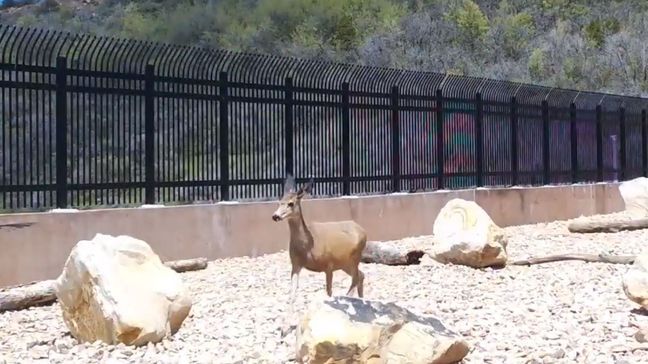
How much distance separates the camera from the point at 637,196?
64.0ft

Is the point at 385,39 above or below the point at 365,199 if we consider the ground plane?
above

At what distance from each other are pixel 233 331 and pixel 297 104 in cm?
678

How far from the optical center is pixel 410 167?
16.3 meters

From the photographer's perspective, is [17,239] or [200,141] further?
[200,141]

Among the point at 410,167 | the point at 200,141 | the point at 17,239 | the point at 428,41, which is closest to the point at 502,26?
the point at 428,41

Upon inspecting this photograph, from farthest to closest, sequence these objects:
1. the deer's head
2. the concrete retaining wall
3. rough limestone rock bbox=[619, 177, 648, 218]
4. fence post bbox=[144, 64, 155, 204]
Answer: rough limestone rock bbox=[619, 177, 648, 218] → fence post bbox=[144, 64, 155, 204] → the concrete retaining wall → the deer's head

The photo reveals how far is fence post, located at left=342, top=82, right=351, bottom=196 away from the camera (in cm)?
1466

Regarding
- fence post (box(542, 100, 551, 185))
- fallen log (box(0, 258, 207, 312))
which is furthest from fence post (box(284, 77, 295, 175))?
fence post (box(542, 100, 551, 185))

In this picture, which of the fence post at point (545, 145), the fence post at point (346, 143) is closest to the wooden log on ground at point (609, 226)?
the fence post at point (545, 145)

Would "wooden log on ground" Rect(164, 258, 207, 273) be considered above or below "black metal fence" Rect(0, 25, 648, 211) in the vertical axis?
below

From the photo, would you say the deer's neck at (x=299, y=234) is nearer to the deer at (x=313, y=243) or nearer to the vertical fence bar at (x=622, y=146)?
the deer at (x=313, y=243)

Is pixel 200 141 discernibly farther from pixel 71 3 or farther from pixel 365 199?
pixel 71 3

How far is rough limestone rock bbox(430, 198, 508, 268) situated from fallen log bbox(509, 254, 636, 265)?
33 cm

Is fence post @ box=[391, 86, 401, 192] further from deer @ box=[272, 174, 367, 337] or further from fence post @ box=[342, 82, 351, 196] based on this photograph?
deer @ box=[272, 174, 367, 337]
